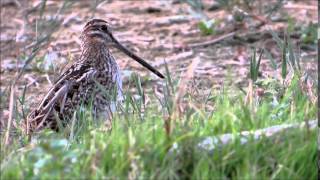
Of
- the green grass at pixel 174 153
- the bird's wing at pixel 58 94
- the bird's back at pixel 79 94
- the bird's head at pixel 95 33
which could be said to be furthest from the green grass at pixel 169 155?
the bird's head at pixel 95 33

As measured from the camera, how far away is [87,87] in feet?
23.3

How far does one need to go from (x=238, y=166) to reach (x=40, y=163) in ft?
3.18

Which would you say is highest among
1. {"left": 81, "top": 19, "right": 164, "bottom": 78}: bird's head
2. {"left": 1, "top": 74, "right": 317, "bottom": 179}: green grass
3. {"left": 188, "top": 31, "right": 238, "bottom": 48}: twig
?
{"left": 81, "top": 19, "right": 164, "bottom": 78}: bird's head

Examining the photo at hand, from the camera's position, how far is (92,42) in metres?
7.77

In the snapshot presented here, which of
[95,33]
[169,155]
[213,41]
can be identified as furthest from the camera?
[213,41]

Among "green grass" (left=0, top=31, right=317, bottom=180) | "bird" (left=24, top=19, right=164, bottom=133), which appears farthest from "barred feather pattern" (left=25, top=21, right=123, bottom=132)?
"green grass" (left=0, top=31, right=317, bottom=180)

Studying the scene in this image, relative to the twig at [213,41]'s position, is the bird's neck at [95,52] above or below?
above

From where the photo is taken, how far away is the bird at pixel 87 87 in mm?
6789

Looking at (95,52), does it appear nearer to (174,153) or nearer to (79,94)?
(79,94)

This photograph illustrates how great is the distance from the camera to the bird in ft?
22.3

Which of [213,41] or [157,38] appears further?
[157,38]

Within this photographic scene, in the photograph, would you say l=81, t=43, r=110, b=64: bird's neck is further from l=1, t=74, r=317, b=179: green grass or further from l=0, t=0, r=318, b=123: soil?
l=1, t=74, r=317, b=179: green grass

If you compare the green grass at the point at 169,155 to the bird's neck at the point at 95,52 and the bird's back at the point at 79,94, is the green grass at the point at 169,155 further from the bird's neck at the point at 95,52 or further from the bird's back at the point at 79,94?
the bird's neck at the point at 95,52

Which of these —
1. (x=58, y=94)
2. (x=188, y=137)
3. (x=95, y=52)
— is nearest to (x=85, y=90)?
(x=58, y=94)
